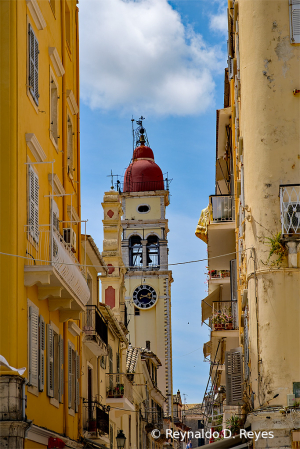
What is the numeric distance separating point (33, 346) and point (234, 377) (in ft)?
21.9

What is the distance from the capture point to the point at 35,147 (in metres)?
16.3

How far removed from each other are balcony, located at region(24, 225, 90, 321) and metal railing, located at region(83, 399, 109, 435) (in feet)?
19.2

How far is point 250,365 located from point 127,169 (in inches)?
2618

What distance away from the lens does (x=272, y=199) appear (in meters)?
16.4

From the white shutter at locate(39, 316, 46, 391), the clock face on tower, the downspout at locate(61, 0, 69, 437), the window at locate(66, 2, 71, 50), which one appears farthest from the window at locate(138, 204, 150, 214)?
the white shutter at locate(39, 316, 46, 391)

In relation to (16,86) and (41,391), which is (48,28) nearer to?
(16,86)

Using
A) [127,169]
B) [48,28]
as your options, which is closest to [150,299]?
[127,169]

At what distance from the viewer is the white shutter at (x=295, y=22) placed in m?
16.9

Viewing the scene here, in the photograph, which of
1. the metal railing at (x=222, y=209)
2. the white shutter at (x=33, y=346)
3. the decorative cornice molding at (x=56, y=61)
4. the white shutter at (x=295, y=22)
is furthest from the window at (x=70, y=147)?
the white shutter at (x=295, y=22)

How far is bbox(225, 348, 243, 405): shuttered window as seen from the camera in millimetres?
20016

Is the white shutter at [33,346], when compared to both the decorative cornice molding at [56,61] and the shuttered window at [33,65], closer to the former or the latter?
the shuttered window at [33,65]

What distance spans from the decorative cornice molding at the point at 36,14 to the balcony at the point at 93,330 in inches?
353

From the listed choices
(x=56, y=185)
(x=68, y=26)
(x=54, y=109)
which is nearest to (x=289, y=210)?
(x=56, y=185)

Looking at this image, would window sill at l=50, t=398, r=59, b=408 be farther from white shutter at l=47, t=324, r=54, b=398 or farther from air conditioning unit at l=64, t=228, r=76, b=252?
air conditioning unit at l=64, t=228, r=76, b=252
